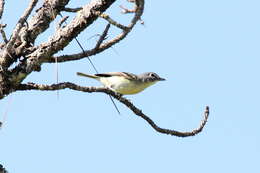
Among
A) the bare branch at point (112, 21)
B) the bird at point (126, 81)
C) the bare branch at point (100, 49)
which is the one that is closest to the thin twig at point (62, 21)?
the bare branch at point (100, 49)

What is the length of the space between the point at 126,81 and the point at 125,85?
12 cm

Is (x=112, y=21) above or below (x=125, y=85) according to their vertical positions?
above

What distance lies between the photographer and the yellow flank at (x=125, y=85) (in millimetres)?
9820

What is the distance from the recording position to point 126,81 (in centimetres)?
998

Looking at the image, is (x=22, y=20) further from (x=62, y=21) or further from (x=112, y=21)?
(x=112, y=21)

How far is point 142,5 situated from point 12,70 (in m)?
1.30

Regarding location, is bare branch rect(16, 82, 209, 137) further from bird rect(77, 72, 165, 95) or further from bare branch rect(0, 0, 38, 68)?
bird rect(77, 72, 165, 95)

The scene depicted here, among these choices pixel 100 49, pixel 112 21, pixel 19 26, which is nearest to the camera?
pixel 112 21

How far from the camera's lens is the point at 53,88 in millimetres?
4438

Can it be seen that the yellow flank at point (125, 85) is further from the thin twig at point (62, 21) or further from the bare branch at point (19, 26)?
the bare branch at point (19, 26)

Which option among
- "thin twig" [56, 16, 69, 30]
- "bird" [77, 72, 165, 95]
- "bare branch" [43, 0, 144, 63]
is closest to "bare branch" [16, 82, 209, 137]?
"bare branch" [43, 0, 144, 63]

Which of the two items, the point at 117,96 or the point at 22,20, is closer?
the point at 22,20

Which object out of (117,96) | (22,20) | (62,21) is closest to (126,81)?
(117,96)

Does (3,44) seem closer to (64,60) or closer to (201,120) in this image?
(64,60)
